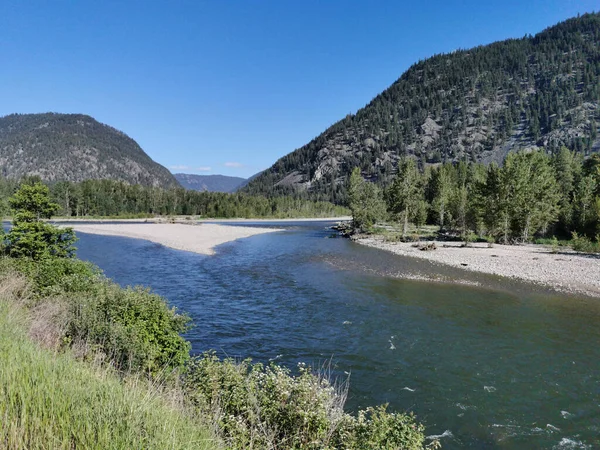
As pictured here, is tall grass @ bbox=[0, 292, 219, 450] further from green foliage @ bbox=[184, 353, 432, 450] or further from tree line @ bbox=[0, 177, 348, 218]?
tree line @ bbox=[0, 177, 348, 218]

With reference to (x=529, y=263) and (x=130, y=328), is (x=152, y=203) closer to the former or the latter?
(x=529, y=263)

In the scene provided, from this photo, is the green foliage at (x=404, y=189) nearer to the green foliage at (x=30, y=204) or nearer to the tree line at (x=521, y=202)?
the tree line at (x=521, y=202)

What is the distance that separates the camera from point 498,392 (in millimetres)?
11766

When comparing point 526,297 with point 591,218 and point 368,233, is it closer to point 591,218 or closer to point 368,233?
point 591,218

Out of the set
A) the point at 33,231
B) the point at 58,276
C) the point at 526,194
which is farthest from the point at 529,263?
the point at 33,231

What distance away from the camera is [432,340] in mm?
16266

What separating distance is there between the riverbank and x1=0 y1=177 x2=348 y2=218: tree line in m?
132

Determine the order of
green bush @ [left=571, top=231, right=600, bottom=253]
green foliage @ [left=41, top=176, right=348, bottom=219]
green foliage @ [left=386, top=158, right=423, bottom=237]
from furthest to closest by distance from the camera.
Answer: green foliage @ [left=41, top=176, right=348, bottom=219] → green foliage @ [left=386, top=158, right=423, bottom=237] → green bush @ [left=571, top=231, right=600, bottom=253]

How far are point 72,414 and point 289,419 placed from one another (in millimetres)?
4044

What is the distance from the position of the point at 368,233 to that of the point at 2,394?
72548 millimetres

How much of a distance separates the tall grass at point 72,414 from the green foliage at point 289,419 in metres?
1.57

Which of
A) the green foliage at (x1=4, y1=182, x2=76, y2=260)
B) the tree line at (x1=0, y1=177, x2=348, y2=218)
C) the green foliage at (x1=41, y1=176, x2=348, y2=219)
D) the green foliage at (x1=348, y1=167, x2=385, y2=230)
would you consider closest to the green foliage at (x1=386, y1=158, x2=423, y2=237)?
the green foliage at (x1=348, y1=167, x2=385, y2=230)

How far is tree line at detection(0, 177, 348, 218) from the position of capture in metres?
142

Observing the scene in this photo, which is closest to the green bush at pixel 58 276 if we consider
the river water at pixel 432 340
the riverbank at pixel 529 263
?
the river water at pixel 432 340
